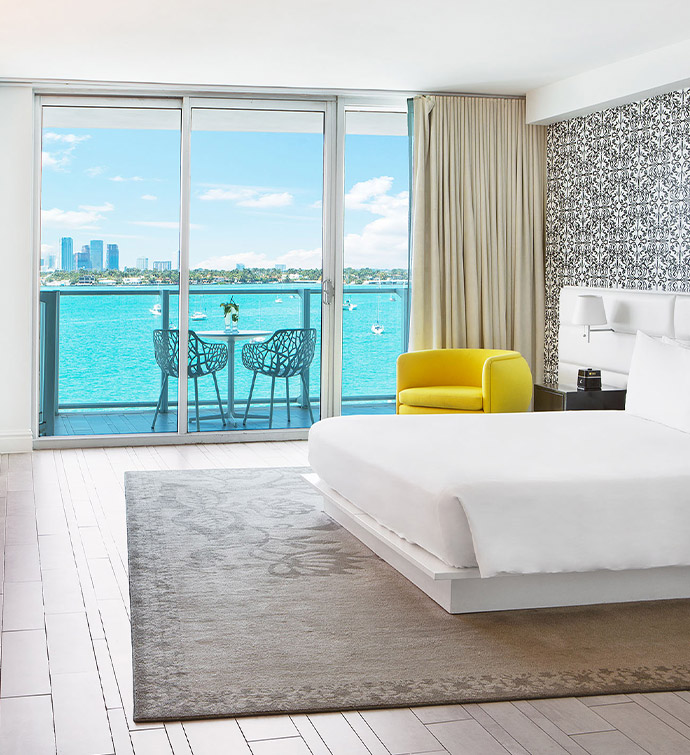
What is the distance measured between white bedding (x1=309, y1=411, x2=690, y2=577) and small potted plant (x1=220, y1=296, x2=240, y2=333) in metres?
3.27

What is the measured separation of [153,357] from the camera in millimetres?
7344

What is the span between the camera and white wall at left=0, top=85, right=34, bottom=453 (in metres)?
6.70

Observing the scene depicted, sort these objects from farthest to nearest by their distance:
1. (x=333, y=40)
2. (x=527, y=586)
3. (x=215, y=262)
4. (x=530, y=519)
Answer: (x=215, y=262)
(x=333, y=40)
(x=527, y=586)
(x=530, y=519)

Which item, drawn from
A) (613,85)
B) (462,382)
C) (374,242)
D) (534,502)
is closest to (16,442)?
(374,242)

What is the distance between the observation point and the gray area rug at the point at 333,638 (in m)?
2.86

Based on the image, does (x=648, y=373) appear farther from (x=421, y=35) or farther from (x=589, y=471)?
(x=421, y=35)

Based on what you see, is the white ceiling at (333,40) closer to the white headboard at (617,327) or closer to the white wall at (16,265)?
the white wall at (16,265)

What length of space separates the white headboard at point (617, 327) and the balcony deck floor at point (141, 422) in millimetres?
1797

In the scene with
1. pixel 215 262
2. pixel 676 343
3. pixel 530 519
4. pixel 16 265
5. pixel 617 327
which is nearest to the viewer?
pixel 530 519

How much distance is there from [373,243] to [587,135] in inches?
68.7

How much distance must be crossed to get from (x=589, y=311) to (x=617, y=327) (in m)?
0.25

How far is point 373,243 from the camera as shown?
745 centimetres

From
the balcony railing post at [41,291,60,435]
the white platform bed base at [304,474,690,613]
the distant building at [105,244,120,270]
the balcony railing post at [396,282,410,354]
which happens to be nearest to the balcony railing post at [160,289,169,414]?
the distant building at [105,244,120,270]

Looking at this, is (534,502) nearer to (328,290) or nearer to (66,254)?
(328,290)
